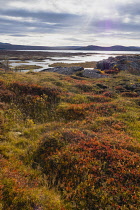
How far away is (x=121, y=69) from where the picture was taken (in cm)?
4519

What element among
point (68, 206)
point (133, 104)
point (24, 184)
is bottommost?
point (68, 206)

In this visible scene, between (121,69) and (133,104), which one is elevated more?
(121,69)

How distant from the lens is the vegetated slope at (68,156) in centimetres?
618

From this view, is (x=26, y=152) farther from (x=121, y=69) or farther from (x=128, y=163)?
(x=121, y=69)

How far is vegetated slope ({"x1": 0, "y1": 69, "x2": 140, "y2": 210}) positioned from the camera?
243 inches

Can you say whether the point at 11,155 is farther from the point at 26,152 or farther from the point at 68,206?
the point at 68,206

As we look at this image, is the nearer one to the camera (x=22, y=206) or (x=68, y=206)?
(x=22, y=206)

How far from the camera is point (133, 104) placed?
1783cm

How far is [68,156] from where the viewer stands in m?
8.45

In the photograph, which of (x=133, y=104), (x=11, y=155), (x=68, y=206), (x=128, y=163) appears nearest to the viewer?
(x=68, y=206)

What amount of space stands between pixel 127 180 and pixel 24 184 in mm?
4245

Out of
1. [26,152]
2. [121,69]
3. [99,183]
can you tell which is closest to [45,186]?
[99,183]

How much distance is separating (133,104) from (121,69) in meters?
29.9

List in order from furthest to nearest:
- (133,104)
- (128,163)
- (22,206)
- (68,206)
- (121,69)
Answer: (121,69)
(133,104)
(128,163)
(68,206)
(22,206)
